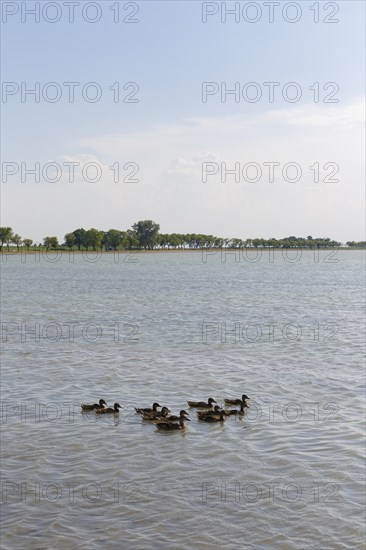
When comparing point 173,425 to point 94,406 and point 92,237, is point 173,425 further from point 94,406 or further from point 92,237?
point 92,237

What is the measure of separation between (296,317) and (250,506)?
105 feet

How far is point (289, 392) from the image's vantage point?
2006cm

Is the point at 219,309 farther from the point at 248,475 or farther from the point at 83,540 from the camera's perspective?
the point at 83,540

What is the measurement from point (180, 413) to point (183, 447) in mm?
1722

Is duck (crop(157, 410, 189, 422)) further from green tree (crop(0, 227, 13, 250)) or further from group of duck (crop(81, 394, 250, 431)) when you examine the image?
green tree (crop(0, 227, 13, 250))

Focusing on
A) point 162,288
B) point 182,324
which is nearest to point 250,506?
point 182,324

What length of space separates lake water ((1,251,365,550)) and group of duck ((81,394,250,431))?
0.69ft

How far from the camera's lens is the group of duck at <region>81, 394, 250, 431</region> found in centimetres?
1648

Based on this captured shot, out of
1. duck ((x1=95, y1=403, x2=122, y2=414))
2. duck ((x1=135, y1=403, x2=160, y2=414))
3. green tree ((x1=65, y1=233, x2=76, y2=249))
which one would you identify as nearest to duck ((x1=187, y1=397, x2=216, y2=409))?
duck ((x1=135, y1=403, x2=160, y2=414))

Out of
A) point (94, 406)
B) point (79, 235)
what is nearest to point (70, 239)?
point (79, 235)

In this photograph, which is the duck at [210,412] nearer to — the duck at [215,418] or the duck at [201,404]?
the duck at [215,418]

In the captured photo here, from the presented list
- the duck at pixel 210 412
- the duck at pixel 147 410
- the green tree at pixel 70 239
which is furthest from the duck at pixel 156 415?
the green tree at pixel 70 239

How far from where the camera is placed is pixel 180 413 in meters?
16.8

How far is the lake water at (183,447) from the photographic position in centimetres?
1081
